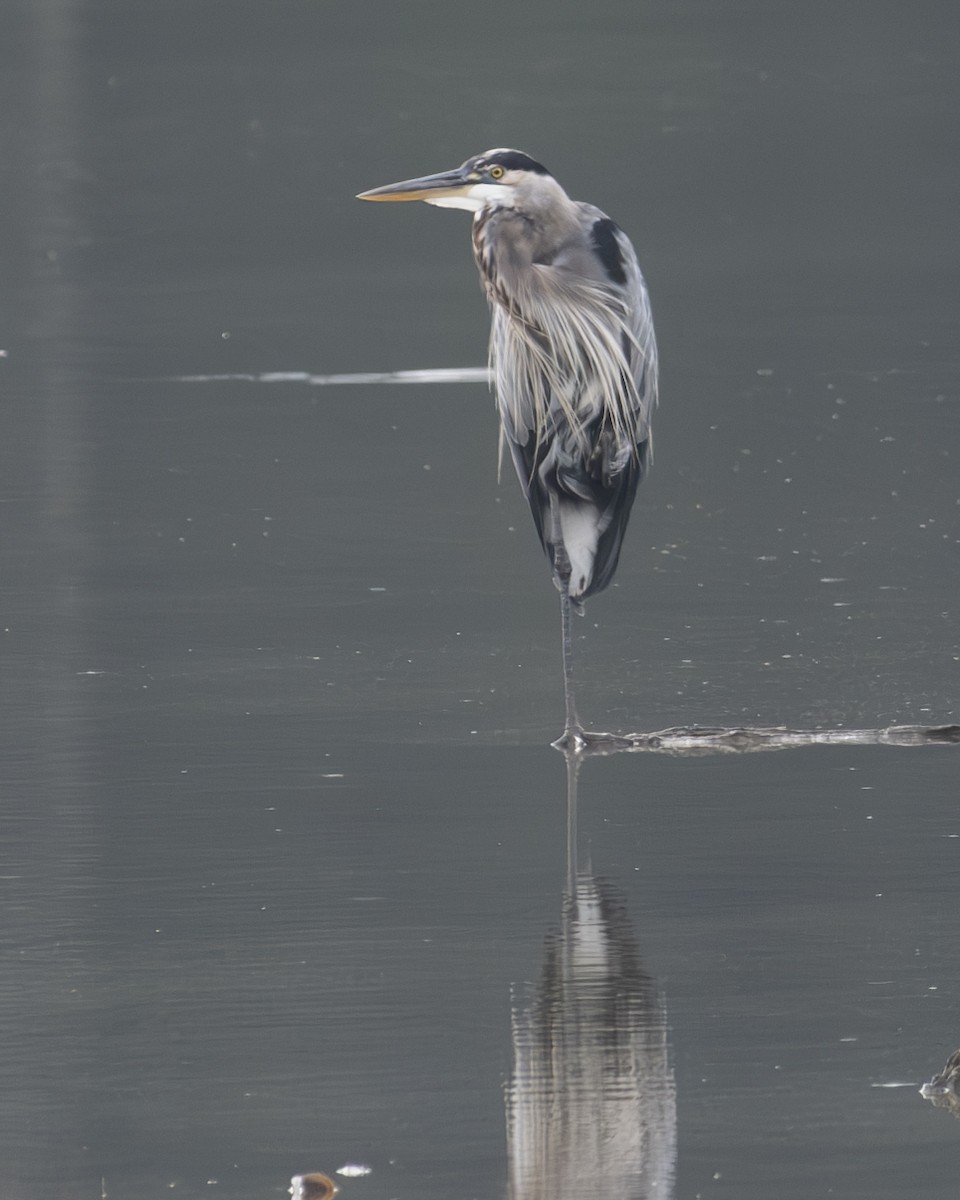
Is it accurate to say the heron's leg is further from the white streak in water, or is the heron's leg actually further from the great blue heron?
the white streak in water

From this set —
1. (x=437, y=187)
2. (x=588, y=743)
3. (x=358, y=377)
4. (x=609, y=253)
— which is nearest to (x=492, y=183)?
(x=437, y=187)

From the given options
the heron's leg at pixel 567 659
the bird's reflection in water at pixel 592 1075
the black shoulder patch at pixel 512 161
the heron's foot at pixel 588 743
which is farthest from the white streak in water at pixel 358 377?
the bird's reflection in water at pixel 592 1075

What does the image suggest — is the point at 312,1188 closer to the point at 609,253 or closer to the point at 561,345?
the point at 561,345

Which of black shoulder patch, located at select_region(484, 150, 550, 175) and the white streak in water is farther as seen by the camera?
the white streak in water

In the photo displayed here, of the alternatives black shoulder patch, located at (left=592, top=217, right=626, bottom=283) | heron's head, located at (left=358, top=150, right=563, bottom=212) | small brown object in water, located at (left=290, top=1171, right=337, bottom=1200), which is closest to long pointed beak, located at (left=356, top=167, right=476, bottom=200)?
heron's head, located at (left=358, top=150, right=563, bottom=212)

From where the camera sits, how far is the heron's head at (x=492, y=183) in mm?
6668

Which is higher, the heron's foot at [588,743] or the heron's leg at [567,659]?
the heron's leg at [567,659]

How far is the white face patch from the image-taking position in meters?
6.69

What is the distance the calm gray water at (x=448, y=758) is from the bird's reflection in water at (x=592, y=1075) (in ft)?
0.03

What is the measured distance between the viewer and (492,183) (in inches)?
263

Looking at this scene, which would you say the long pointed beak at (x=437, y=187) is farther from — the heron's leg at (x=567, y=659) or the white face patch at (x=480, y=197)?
the heron's leg at (x=567, y=659)

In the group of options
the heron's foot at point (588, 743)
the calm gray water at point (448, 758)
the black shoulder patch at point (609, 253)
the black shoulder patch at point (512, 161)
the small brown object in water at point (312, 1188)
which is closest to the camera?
the small brown object in water at point (312, 1188)

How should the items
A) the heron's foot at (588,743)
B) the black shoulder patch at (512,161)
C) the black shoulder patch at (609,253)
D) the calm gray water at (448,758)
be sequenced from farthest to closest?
the black shoulder patch at (609,253) → the black shoulder patch at (512,161) → the heron's foot at (588,743) → the calm gray water at (448,758)

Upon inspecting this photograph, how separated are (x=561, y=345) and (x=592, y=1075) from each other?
2.91 metres
